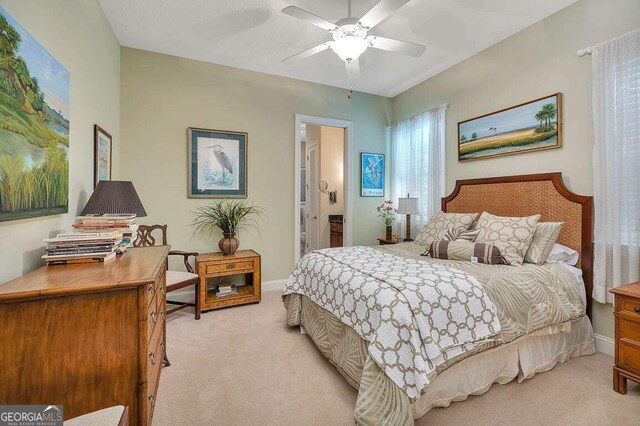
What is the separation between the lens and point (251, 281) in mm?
3688

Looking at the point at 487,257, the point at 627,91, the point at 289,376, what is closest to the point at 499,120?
the point at 627,91

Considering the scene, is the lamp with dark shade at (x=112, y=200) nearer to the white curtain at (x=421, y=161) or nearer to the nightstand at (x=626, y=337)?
the nightstand at (x=626, y=337)

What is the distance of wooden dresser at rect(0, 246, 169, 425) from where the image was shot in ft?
3.32

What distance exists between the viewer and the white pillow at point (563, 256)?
7.97 ft

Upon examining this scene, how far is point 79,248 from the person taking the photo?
Result: 147 centimetres

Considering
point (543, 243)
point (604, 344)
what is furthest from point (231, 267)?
point (604, 344)

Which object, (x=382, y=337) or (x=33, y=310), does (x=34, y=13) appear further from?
(x=382, y=337)

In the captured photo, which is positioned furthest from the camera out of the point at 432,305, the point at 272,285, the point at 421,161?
the point at 421,161

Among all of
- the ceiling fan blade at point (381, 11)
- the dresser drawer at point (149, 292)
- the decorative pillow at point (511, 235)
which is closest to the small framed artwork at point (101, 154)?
the dresser drawer at point (149, 292)

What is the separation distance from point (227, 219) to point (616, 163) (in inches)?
141

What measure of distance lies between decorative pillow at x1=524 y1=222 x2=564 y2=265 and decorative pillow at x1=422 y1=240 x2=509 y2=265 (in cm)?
26

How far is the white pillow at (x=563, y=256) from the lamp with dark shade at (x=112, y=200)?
3194 mm

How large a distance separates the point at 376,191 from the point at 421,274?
2.90 m

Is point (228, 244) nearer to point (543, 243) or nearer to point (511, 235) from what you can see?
point (511, 235)
